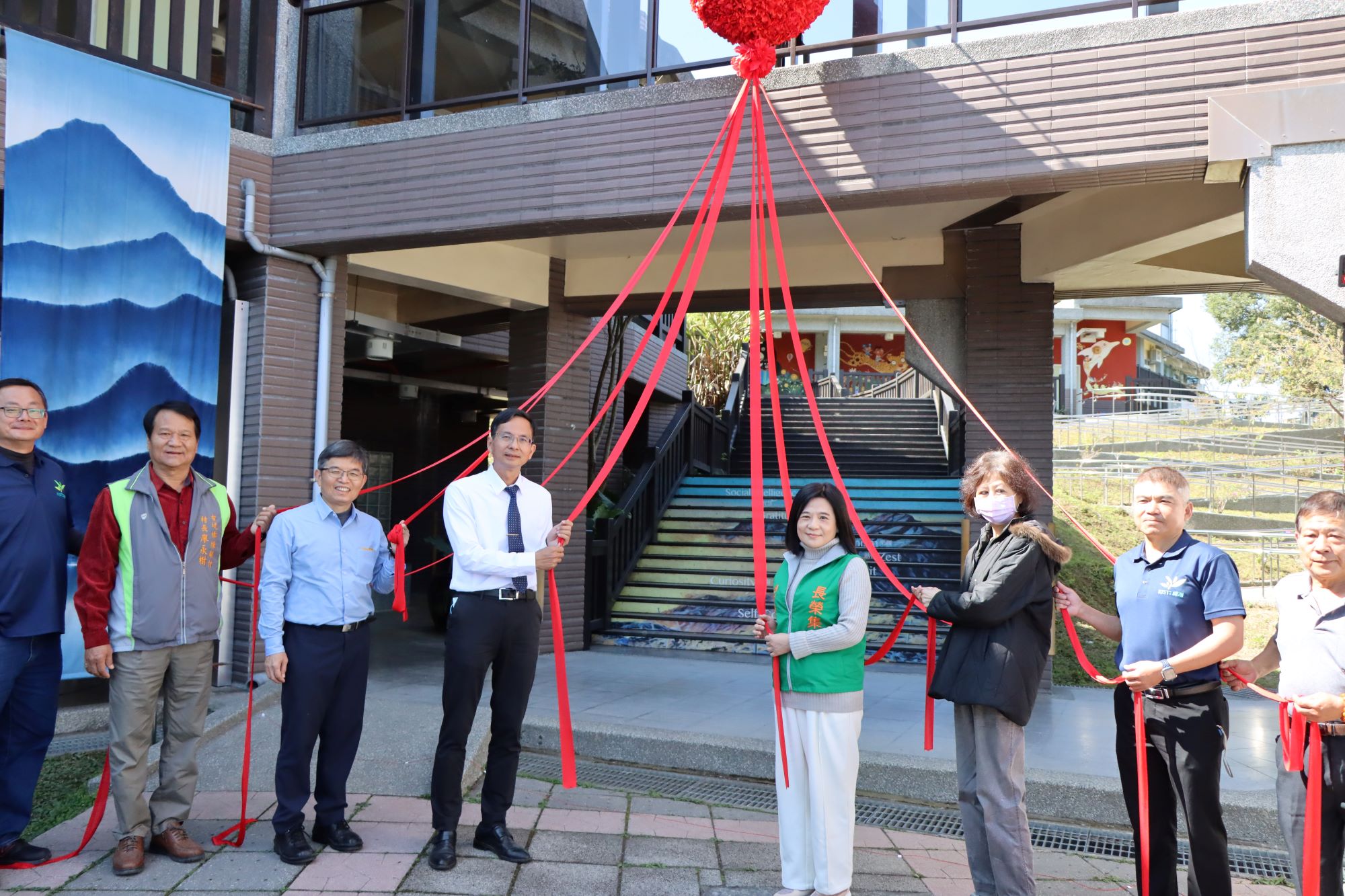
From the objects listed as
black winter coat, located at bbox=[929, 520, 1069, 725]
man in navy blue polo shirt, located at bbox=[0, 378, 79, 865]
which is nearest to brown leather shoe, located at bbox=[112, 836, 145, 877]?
man in navy blue polo shirt, located at bbox=[0, 378, 79, 865]

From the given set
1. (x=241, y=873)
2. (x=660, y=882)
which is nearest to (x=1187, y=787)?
(x=660, y=882)

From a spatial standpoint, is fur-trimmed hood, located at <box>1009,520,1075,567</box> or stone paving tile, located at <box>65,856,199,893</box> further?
stone paving tile, located at <box>65,856,199,893</box>

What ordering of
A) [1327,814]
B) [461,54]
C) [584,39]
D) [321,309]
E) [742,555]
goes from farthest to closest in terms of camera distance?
1. [742,555]
2. [461,54]
3. [321,309]
4. [584,39]
5. [1327,814]

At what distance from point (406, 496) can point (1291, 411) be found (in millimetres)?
22975

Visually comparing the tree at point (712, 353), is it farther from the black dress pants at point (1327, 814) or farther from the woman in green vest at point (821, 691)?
the black dress pants at point (1327, 814)

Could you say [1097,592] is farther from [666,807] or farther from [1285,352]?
[1285,352]

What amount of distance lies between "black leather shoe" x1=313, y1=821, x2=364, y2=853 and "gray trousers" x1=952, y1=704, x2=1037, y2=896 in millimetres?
2336

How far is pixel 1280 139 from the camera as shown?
14.7 ft

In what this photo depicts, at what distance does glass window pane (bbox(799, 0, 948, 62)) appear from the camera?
18.2 feet

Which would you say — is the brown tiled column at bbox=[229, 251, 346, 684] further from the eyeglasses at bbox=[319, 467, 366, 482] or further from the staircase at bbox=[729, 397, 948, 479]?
the staircase at bbox=[729, 397, 948, 479]

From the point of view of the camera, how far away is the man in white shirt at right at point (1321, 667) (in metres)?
2.74

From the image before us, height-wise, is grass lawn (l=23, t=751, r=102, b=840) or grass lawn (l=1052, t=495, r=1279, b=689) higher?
grass lawn (l=1052, t=495, r=1279, b=689)

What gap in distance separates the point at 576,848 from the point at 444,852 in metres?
0.58

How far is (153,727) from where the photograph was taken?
12.4 ft
